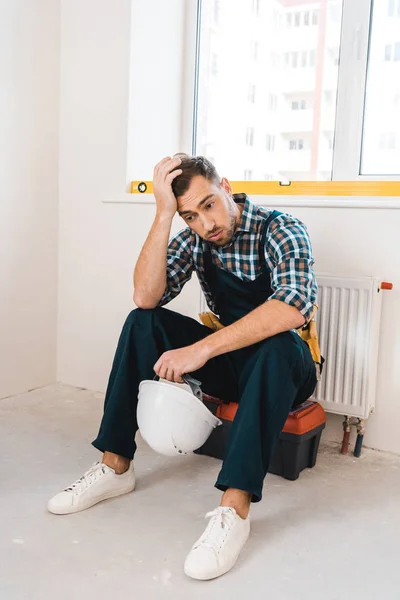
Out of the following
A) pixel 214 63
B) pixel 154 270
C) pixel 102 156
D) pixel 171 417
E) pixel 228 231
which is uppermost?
pixel 214 63

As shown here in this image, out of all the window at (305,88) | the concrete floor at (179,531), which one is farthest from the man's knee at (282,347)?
the window at (305,88)

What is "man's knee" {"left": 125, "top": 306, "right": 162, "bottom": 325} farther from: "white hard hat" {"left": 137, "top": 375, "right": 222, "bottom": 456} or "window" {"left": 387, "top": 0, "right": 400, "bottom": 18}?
"window" {"left": 387, "top": 0, "right": 400, "bottom": 18}

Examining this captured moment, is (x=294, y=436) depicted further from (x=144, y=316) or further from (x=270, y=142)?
(x=270, y=142)

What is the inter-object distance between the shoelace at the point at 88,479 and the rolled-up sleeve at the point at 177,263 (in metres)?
0.45

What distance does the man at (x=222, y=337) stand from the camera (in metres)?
1.31

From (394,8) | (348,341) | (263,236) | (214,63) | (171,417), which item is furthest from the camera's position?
(214,63)

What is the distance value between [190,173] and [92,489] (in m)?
0.79

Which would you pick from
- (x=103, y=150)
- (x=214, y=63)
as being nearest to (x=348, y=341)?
(x=103, y=150)


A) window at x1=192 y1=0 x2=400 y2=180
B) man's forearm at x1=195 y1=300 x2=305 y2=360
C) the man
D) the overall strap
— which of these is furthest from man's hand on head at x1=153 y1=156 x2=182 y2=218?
window at x1=192 y1=0 x2=400 y2=180

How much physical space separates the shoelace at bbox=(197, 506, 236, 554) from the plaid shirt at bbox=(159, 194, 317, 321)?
45cm

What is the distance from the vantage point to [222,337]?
141cm

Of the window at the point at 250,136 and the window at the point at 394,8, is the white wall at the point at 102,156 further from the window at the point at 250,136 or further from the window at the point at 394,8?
the window at the point at 394,8

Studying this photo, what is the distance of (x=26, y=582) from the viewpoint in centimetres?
116

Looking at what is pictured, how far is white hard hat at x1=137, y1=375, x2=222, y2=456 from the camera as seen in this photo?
4.44 ft
